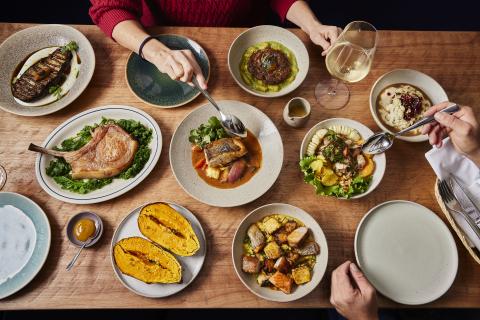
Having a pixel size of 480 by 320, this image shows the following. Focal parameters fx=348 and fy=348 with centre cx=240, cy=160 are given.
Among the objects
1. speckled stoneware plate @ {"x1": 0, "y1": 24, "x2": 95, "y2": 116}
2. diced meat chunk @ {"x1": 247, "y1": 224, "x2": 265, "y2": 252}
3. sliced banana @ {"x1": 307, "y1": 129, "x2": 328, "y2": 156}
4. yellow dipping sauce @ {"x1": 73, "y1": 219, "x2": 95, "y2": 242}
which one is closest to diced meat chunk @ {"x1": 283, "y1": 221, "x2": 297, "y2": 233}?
diced meat chunk @ {"x1": 247, "y1": 224, "x2": 265, "y2": 252}

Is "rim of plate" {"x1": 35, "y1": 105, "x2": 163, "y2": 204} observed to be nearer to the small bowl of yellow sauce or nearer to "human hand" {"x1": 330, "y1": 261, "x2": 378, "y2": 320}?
the small bowl of yellow sauce

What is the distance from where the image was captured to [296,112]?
75.3 inches

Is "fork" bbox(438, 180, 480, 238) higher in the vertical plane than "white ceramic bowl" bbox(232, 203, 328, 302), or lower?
higher

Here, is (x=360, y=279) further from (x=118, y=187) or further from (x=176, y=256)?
(x=118, y=187)

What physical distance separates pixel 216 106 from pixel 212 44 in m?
0.51

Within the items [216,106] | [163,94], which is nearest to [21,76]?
[163,94]

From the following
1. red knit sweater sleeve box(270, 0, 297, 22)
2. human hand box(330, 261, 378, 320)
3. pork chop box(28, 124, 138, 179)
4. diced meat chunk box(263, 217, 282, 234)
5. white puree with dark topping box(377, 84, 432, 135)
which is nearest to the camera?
human hand box(330, 261, 378, 320)

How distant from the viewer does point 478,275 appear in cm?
172

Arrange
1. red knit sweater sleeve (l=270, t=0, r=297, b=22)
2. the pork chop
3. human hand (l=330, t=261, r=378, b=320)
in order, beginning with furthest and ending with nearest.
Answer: red knit sweater sleeve (l=270, t=0, r=297, b=22), the pork chop, human hand (l=330, t=261, r=378, b=320)

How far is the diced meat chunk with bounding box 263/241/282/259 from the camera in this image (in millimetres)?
1683

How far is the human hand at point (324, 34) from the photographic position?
1986mm

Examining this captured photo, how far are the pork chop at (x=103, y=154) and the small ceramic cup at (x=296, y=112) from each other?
835 millimetres

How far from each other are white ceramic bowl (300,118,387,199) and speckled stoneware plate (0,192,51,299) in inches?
53.3

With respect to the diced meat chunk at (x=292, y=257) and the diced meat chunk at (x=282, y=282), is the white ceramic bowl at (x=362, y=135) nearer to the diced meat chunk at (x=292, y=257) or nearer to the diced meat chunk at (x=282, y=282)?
the diced meat chunk at (x=292, y=257)
